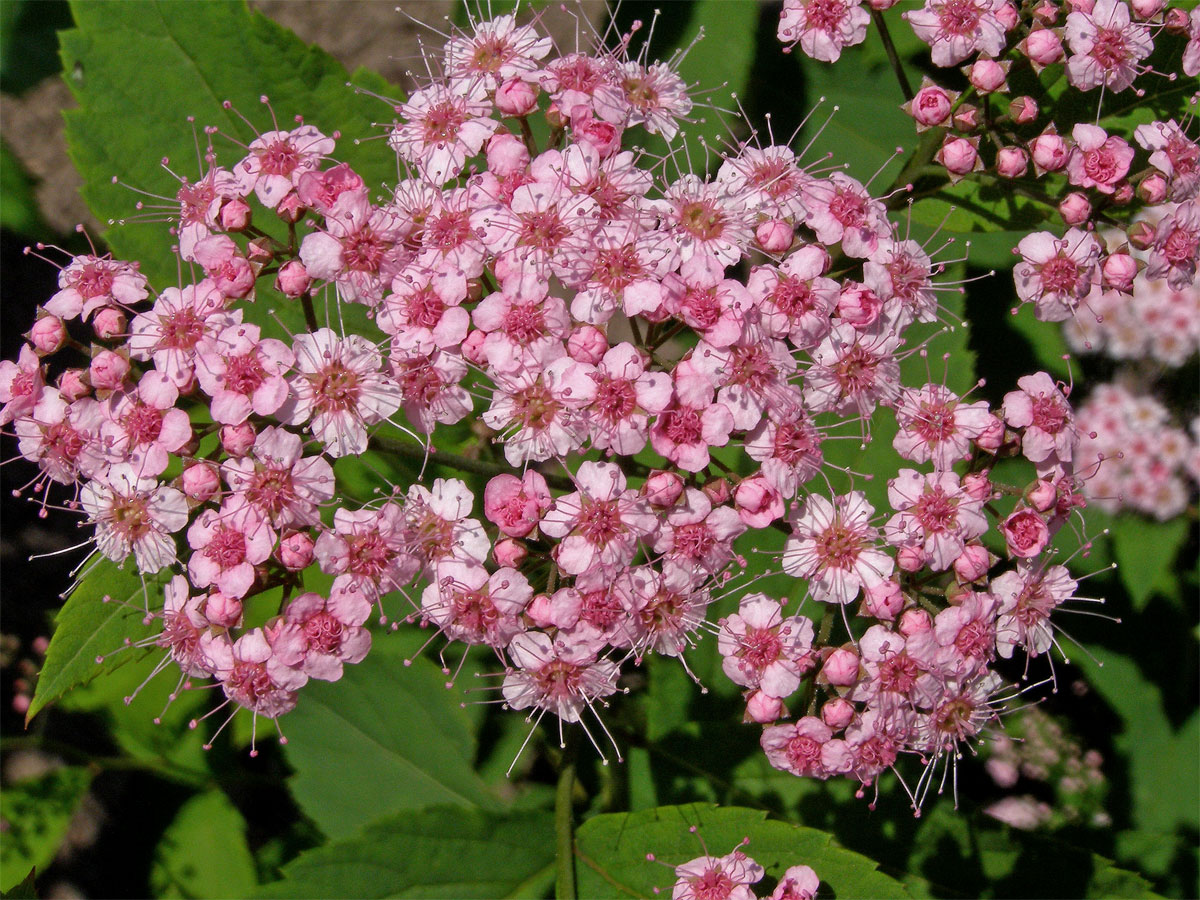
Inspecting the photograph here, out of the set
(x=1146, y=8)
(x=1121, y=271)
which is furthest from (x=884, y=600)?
(x=1146, y=8)

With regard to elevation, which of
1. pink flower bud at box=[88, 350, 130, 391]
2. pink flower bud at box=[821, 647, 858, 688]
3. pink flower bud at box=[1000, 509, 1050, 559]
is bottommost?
pink flower bud at box=[88, 350, 130, 391]

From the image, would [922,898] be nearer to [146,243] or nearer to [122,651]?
[122,651]

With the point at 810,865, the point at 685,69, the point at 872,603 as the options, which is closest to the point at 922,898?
the point at 810,865

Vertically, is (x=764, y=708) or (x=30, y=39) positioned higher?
(x=764, y=708)

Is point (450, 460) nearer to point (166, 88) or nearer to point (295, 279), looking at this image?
point (295, 279)

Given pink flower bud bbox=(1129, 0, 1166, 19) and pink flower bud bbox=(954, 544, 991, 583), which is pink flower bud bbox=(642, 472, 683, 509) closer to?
pink flower bud bbox=(954, 544, 991, 583)

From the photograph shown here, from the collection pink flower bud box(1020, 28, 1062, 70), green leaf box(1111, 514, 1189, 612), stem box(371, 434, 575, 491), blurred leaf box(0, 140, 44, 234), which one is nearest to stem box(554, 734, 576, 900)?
stem box(371, 434, 575, 491)

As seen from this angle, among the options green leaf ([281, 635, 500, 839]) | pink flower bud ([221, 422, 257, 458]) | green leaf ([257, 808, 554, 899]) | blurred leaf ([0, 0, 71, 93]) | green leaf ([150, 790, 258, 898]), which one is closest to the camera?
pink flower bud ([221, 422, 257, 458])

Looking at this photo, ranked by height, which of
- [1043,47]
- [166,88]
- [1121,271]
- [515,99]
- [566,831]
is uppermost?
[1043,47]
